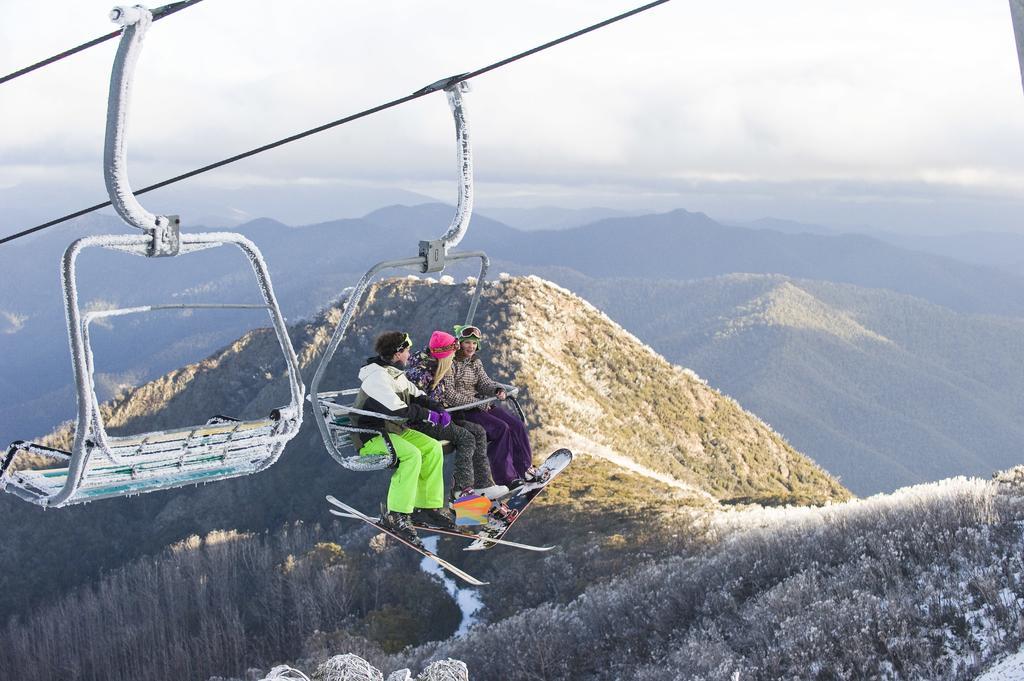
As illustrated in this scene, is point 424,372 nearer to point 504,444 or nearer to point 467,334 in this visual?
point 467,334

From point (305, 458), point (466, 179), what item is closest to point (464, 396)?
point (466, 179)

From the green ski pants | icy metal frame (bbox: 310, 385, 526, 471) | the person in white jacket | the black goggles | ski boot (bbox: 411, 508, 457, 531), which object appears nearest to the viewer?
icy metal frame (bbox: 310, 385, 526, 471)

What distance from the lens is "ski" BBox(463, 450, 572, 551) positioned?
455 inches

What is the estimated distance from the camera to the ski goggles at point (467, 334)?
11172 mm

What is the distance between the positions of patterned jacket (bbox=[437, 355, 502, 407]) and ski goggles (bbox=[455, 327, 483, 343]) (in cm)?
33

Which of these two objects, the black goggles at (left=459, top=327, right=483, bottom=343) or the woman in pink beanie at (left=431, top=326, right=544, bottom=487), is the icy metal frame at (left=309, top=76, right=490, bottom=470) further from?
the woman in pink beanie at (left=431, top=326, right=544, bottom=487)

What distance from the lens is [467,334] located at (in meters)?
11.2

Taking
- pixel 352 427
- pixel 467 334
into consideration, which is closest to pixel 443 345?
pixel 467 334

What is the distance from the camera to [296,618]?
5644 cm

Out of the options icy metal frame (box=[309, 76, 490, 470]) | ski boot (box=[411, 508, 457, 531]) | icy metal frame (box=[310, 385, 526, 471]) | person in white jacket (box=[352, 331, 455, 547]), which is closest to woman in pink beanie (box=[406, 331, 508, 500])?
person in white jacket (box=[352, 331, 455, 547])

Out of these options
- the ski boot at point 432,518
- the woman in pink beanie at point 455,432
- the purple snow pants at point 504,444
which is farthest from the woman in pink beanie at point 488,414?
the ski boot at point 432,518

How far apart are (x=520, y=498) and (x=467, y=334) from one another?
2.51 metres

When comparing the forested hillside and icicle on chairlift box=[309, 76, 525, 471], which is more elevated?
icicle on chairlift box=[309, 76, 525, 471]

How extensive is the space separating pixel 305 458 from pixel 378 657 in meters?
56.1
